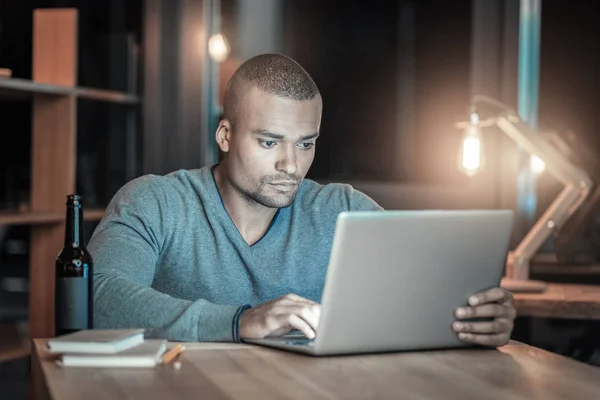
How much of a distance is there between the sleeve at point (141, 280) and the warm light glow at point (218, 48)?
6.65ft

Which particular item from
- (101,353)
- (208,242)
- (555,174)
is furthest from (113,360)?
(555,174)

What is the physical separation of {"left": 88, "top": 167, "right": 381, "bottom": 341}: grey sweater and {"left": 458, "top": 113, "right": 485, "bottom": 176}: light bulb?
3.50 ft

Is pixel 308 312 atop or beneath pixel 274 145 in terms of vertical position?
beneath

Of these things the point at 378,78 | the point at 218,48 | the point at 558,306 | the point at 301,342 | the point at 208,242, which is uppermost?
the point at 218,48

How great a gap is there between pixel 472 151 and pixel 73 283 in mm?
2019

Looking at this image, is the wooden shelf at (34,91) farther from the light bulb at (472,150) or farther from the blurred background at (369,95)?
the light bulb at (472,150)

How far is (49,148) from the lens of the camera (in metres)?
3.70

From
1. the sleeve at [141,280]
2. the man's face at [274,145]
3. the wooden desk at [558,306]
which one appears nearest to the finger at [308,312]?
the sleeve at [141,280]

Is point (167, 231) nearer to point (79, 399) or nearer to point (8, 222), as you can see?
point (79, 399)

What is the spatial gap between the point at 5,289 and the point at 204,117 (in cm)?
187

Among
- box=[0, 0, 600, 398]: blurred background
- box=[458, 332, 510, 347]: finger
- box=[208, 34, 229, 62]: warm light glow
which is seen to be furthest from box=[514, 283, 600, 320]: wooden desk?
box=[208, 34, 229, 62]: warm light glow

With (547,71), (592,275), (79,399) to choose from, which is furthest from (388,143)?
(79,399)

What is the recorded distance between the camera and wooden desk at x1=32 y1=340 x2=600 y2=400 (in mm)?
1344

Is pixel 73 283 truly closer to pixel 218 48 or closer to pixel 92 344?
pixel 92 344
